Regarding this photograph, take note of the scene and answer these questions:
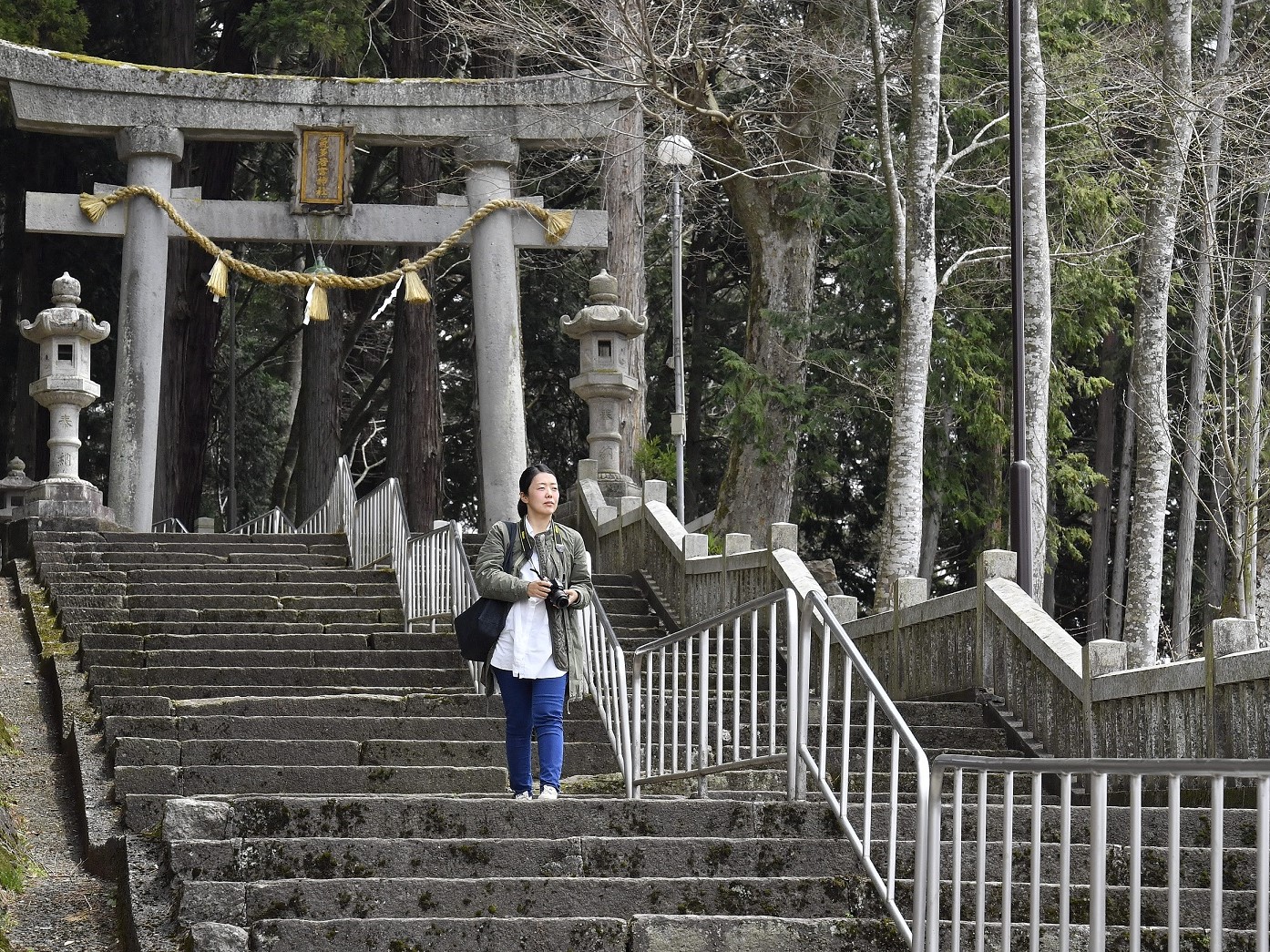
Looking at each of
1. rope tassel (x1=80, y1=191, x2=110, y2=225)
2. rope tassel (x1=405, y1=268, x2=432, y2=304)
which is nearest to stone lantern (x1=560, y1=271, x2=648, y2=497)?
rope tassel (x1=405, y1=268, x2=432, y2=304)

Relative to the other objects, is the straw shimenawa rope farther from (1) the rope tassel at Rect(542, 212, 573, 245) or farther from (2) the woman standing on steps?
(2) the woman standing on steps

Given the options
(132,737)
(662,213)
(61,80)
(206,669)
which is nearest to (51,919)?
(132,737)

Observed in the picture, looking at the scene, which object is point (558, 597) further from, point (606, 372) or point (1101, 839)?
point (606, 372)

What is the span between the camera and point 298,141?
65.9ft

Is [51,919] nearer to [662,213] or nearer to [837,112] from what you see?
[837,112]

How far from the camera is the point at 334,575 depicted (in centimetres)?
1520

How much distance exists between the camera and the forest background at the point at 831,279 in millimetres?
16781

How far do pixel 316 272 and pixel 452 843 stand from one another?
14173mm

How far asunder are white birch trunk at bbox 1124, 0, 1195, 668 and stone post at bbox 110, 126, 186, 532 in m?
9.96

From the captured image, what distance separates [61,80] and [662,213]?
10294 millimetres

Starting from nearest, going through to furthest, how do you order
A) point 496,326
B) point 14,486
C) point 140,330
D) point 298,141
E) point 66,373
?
1. point 66,373
2. point 140,330
3. point 496,326
4. point 298,141
5. point 14,486

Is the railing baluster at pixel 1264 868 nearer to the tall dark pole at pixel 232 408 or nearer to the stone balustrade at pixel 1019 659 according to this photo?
the stone balustrade at pixel 1019 659

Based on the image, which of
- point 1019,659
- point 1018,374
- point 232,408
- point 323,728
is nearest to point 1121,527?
point 232,408

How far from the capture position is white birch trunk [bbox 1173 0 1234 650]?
17.4m
